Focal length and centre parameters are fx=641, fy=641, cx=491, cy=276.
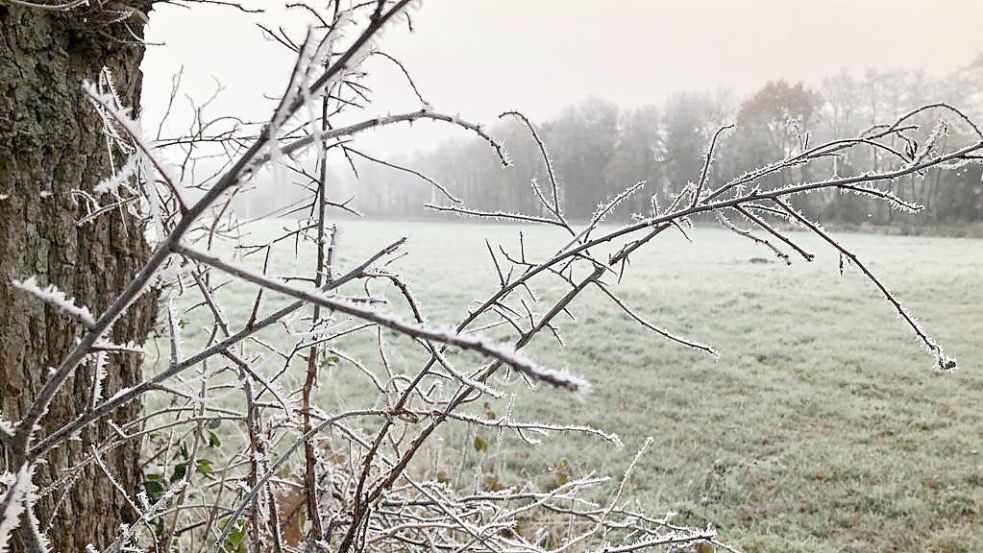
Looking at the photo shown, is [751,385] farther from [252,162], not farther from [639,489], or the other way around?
[252,162]

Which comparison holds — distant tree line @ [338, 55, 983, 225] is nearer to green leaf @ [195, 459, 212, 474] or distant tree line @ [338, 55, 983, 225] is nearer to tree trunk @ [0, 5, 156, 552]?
green leaf @ [195, 459, 212, 474]

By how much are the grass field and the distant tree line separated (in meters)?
0.25

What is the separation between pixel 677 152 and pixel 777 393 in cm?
119

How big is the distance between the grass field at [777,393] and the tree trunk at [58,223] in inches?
19.0

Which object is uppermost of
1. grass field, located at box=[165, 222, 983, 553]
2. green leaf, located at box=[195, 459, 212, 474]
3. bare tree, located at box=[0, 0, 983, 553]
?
bare tree, located at box=[0, 0, 983, 553]

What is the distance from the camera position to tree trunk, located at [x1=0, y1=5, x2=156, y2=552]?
69 centimetres

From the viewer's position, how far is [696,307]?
12.4 feet

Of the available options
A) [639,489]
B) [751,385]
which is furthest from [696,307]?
[639,489]

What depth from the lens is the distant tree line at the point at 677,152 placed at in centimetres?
288

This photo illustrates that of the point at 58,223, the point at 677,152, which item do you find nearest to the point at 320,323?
the point at 58,223

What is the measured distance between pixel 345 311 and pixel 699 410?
8.64 feet

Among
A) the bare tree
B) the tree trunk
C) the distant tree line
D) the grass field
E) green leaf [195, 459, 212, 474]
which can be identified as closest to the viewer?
the bare tree

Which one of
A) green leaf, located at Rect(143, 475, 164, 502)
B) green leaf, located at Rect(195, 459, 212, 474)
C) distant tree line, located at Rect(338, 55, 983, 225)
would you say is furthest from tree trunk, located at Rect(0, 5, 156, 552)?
distant tree line, located at Rect(338, 55, 983, 225)

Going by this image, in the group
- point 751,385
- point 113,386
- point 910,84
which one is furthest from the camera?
point 910,84
